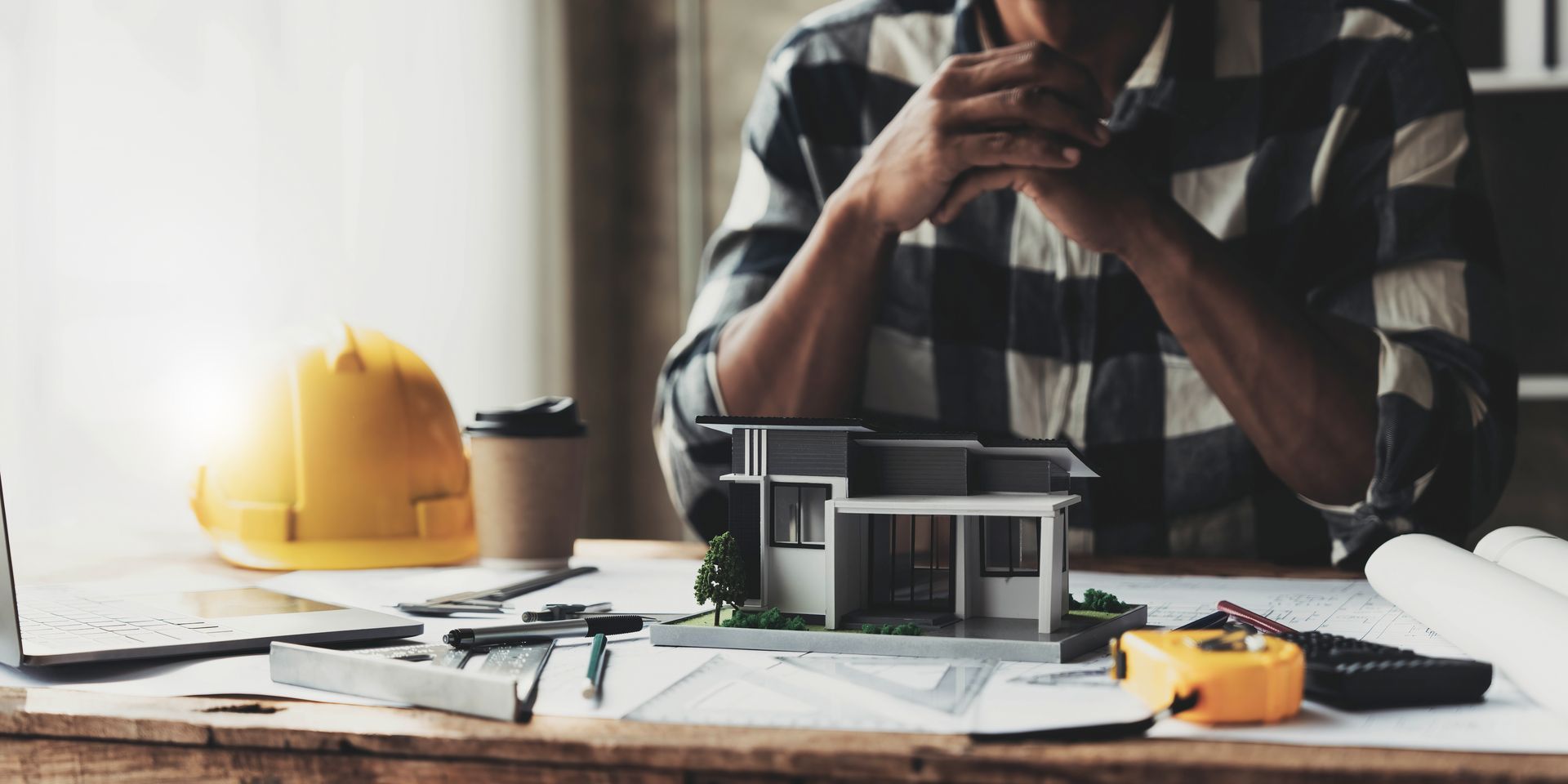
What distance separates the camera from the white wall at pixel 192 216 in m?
1.15

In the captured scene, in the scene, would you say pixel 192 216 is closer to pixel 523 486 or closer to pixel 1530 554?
pixel 523 486

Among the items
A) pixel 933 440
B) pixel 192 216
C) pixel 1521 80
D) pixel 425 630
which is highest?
pixel 1521 80

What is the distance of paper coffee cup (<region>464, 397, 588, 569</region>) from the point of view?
0.90m

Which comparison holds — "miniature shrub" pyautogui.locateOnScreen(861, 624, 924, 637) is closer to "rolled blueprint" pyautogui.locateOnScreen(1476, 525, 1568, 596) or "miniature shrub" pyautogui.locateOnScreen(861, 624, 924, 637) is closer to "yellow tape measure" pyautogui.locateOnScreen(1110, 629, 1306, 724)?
"yellow tape measure" pyautogui.locateOnScreen(1110, 629, 1306, 724)

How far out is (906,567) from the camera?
2.05ft

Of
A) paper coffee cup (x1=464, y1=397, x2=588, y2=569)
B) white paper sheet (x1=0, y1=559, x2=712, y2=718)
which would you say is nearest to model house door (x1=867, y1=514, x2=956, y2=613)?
white paper sheet (x1=0, y1=559, x2=712, y2=718)

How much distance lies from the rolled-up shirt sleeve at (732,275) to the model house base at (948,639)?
20.8 inches

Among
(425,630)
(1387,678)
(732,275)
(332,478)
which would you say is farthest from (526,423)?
(1387,678)

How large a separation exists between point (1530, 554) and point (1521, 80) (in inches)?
50.0

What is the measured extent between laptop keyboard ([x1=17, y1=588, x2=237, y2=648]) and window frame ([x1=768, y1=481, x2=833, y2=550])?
0.27 metres

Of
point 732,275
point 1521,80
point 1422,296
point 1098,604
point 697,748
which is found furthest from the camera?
point 1521,80

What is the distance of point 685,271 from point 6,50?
132 centimetres

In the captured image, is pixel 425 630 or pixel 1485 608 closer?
pixel 1485 608

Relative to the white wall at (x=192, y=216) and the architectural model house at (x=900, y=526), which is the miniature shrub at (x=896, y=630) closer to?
the architectural model house at (x=900, y=526)
